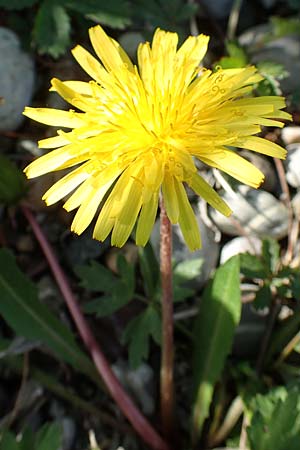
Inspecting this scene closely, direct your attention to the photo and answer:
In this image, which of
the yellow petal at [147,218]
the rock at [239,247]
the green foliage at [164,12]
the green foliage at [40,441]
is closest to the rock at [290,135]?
the rock at [239,247]

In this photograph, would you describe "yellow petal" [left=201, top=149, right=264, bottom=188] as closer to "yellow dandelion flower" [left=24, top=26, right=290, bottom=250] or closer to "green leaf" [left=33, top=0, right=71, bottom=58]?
"yellow dandelion flower" [left=24, top=26, right=290, bottom=250]

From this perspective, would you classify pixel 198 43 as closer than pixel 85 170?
No

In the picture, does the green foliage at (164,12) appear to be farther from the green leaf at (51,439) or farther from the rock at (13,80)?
the green leaf at (51,439)

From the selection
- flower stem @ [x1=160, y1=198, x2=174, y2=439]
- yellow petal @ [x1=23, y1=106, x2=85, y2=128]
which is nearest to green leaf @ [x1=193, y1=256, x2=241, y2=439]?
flower stem @ [x1=160, y1=198, x2=174, y2=439]

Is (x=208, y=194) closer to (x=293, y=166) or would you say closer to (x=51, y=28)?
(x=293, y=166)

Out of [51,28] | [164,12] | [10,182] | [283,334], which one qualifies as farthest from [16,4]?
[283,334]

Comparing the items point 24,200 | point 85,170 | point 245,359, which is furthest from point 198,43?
point 245,359

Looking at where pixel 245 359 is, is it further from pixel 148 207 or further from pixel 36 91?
pixel 36 91
